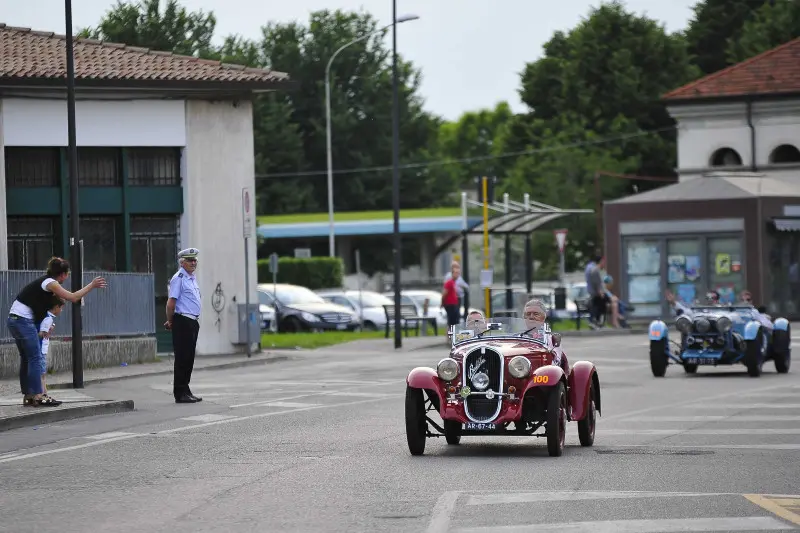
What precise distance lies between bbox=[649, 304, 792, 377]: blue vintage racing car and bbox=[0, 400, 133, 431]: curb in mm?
9194

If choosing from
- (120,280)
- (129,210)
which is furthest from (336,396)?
(129,210)

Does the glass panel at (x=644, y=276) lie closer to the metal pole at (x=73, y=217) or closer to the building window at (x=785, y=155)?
the building window at (x=785, y=155)

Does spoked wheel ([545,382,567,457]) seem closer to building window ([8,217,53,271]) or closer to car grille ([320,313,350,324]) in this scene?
building window ([8,217,53,271])

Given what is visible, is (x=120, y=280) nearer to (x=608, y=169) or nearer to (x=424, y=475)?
(x=424, y=475)

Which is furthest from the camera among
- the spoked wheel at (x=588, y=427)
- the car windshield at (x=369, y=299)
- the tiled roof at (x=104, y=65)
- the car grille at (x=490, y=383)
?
the car windshield at (x=369, y=299)

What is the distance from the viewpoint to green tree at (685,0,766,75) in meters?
82.6

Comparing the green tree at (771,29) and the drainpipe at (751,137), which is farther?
the green tree at (771,29)

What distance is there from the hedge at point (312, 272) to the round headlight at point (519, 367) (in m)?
49.3

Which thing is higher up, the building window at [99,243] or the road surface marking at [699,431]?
the building window at [99,243]

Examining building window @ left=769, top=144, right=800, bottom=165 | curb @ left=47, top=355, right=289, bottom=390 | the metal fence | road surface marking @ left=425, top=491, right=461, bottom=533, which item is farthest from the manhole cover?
building window @ left=769, top=144, right=800, bottom=165

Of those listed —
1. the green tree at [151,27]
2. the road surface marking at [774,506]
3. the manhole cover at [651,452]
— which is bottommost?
the manhole cover at [651,452]

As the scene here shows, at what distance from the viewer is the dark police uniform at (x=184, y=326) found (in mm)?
20812

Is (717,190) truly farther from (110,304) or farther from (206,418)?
(206,418)

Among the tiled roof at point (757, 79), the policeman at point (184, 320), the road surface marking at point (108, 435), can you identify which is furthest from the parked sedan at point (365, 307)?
the road surface marking at point (108, 435)
